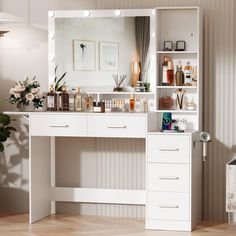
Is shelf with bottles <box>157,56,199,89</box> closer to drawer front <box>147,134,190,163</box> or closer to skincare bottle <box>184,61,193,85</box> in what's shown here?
skincare bottle <box>184,61,193,85</box>

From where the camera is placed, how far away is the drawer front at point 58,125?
5.12 metres

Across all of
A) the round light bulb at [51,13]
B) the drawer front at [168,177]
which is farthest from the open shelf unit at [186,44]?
the round light bulb at [51,13]

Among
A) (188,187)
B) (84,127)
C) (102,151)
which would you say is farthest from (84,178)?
(188,187)

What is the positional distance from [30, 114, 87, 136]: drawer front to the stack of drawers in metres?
0.54

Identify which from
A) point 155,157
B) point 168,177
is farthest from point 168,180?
point 155,157

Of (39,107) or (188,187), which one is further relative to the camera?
(39,107)

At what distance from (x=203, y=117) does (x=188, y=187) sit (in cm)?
70

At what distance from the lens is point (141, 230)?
5.07 m

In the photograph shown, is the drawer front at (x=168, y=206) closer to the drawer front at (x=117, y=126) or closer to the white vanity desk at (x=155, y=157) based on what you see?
the white vanity desk at (x=155, y=157)

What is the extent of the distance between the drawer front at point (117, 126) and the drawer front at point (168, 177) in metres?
0.27

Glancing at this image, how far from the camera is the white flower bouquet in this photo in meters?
5.31

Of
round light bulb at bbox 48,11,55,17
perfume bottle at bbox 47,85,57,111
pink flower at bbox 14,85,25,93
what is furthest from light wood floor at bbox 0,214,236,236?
round light bulb at bbox 48,11,55,17

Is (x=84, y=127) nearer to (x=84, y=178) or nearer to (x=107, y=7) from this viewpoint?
(x=84, y=178)

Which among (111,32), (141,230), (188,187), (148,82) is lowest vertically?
(141,230)
